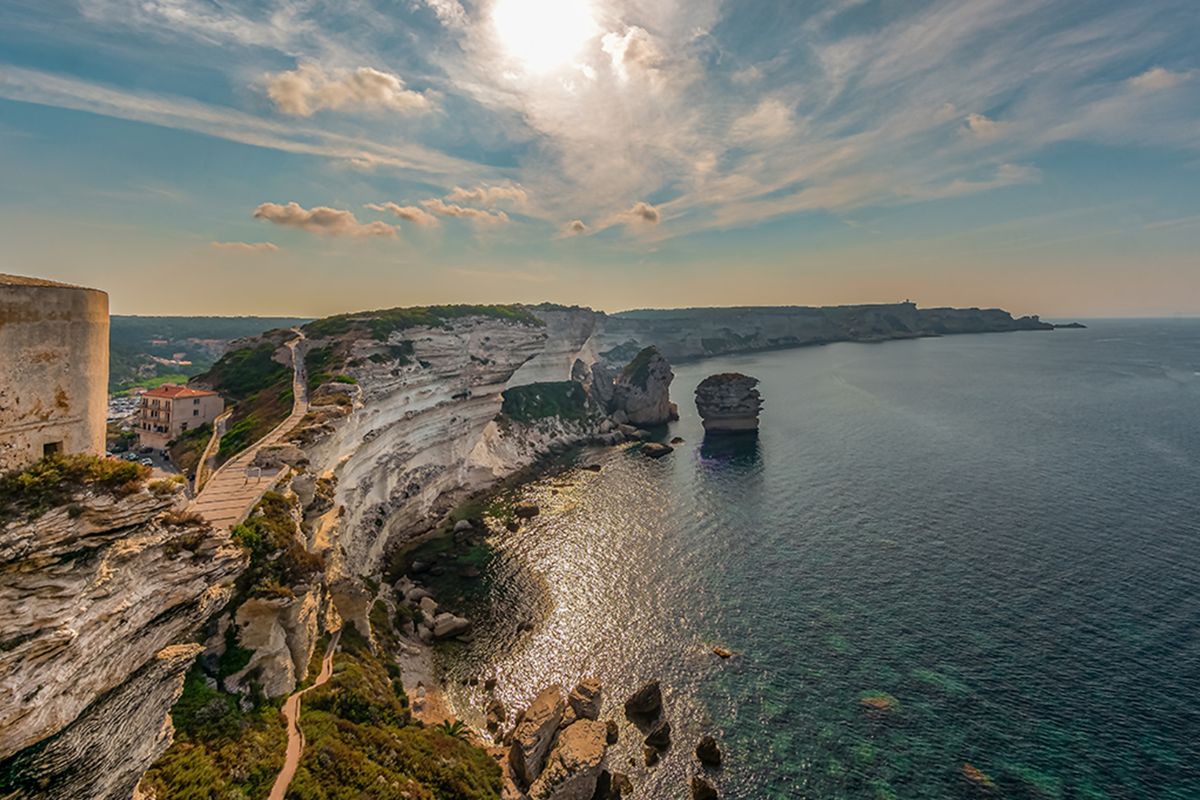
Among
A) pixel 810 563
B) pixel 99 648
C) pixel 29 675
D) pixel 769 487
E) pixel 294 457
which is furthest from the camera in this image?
pixel 769 487

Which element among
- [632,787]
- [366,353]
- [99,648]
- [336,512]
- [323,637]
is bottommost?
[632,787]

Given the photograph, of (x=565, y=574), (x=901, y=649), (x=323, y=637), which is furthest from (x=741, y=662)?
(x=323, y=637)

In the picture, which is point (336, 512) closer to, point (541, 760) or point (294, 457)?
point (294, 457)

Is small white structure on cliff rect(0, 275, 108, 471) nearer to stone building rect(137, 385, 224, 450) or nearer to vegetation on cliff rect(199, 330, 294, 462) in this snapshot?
vegetation on cliff rect(199, 330, 294, 462)

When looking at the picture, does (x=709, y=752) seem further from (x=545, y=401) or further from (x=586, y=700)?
(x=545, y=401)

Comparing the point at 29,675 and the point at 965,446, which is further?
the point at 965,446

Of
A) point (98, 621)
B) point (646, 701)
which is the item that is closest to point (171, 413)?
point (98, 621)
